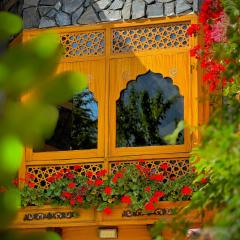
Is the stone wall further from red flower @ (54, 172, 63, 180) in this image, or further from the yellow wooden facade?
red flower @ (54, 172, 63, 180)

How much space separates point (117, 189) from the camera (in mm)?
7480

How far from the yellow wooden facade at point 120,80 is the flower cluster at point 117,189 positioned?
0.51ft

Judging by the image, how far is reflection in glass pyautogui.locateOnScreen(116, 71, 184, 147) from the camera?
7871 mm

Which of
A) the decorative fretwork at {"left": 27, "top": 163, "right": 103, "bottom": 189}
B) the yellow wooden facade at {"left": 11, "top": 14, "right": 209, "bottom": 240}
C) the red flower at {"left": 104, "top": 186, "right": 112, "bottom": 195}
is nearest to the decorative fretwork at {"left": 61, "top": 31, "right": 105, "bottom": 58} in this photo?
the yellow wooden facade at {"left": 11, "top": 14, "right": 209, "bottom": 240}

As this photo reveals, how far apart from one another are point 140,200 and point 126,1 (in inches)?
101

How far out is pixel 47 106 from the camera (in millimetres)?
Result: 969

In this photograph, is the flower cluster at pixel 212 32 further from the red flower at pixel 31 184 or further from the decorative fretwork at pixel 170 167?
the red flower at pixel 31 184

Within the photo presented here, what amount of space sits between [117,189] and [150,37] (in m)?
1.94

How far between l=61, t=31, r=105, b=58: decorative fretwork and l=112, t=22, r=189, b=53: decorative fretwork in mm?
183

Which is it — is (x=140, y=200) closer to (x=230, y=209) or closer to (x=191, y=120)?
(x=191, y=120)

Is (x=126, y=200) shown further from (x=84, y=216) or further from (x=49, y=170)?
(x=49, y=170)

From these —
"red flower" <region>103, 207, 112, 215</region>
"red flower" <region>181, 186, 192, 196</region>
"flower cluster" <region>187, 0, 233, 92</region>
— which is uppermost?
"flower cluster" <region>187, 0, 233, 92</region>

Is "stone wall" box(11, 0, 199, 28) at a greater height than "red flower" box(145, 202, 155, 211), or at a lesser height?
greater

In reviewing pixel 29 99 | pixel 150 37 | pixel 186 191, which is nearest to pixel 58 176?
pixel 186 191
